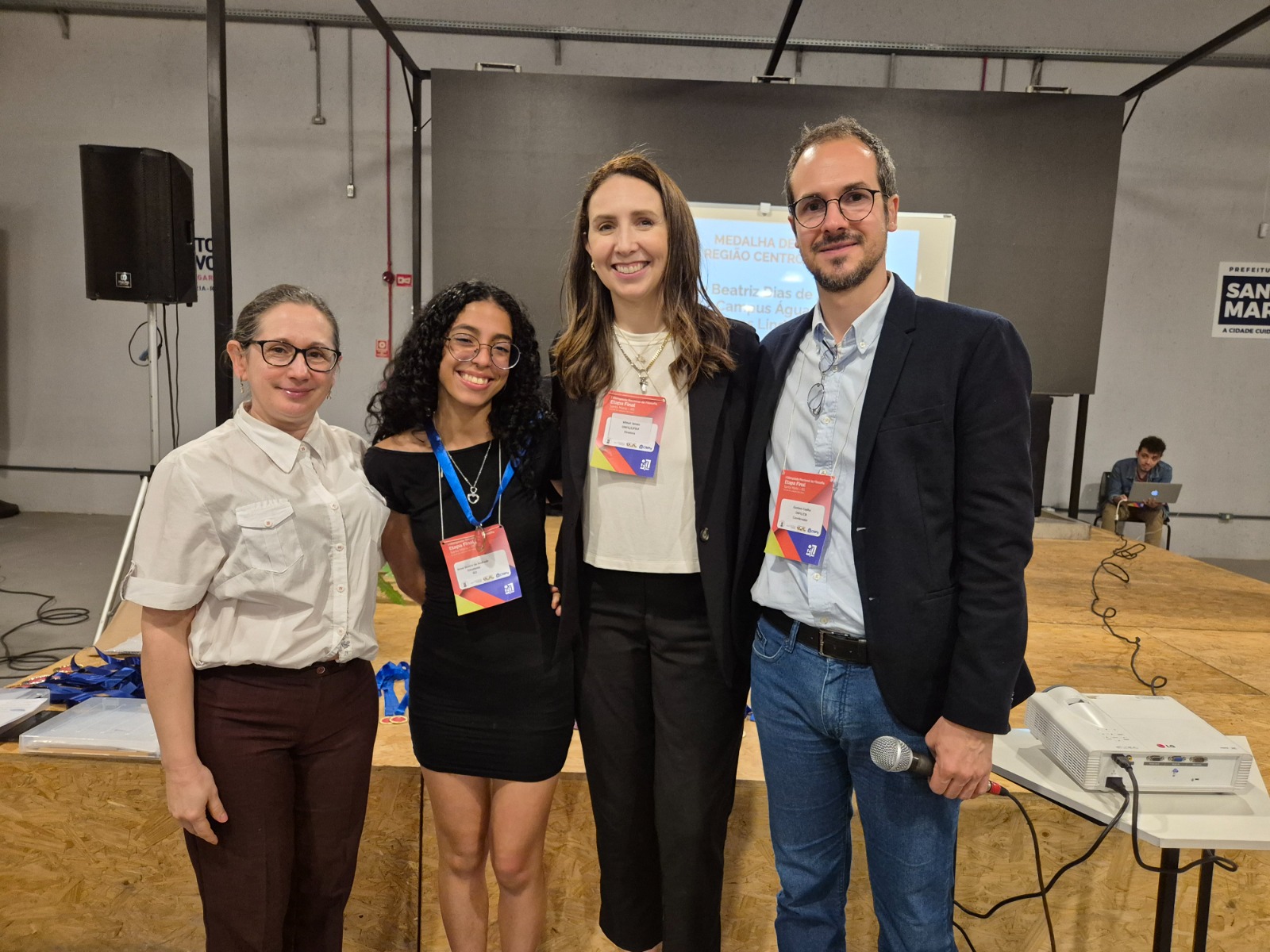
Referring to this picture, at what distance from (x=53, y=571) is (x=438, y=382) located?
5206 mm

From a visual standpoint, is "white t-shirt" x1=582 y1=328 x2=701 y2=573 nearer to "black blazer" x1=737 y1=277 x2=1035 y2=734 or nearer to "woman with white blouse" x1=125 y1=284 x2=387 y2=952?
"black blazer" x1=737 y1=277 x2=1035 y2=734

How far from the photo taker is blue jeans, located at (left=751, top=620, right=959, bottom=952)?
1218 mm

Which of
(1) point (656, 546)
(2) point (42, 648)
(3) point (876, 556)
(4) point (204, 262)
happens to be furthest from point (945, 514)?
(4) point (204, 262)

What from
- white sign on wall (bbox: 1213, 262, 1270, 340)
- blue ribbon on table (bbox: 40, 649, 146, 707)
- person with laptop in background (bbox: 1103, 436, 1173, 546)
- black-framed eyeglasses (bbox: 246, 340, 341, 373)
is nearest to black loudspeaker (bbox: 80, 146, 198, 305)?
blue ribbon on table (bbox: 40, 649, 146, 707)

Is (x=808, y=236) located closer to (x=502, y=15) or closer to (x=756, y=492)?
(x=756, y=492)

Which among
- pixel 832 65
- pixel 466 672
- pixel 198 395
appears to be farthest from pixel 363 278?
pixel 466 672

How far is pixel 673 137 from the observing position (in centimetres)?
521

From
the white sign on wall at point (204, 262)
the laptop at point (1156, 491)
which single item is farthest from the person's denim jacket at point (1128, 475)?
the white sign on wall at point (204, 262)

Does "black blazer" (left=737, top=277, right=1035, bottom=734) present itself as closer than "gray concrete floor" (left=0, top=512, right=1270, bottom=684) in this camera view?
Yes

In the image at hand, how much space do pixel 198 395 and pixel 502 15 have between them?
428 cm

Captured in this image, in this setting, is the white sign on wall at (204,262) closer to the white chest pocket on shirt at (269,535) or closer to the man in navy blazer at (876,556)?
the white chest pocket on shirt at (269,535)

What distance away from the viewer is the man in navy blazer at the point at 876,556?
1131 mm

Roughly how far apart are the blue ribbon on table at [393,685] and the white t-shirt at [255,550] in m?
0.91

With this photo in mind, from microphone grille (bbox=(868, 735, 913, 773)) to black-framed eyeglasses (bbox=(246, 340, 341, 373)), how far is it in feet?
3.60
